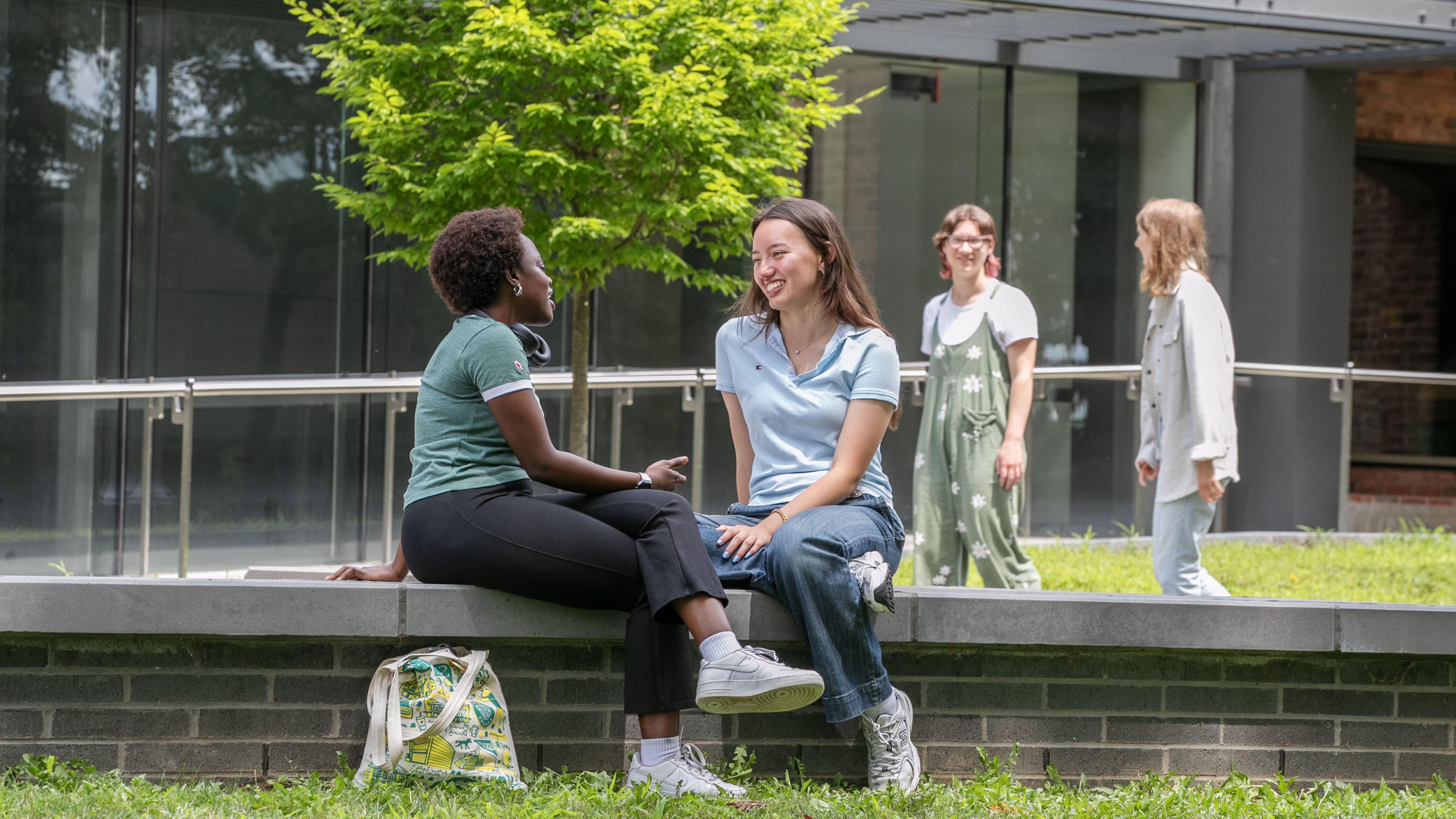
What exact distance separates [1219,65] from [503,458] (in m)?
9.37

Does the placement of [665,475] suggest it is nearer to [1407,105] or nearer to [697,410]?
[697,410]

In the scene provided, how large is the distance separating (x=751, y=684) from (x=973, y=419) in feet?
8.76

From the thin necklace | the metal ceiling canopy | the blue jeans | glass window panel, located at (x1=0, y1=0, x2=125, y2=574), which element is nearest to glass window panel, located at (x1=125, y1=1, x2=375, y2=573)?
glass window panel, located at (x1=0, y1=0, x2=125, y2=574)

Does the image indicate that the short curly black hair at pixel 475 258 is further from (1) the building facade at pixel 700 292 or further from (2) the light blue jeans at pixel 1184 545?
(1) the building facade at pixel 700 292

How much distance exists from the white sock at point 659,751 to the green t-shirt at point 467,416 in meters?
0.78

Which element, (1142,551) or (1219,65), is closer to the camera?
(1142,551)

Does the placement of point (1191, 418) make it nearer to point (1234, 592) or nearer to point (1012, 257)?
point (1234, 592)

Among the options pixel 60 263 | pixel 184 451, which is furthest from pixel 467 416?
pixel 60 263

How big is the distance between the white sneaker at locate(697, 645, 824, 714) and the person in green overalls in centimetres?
245

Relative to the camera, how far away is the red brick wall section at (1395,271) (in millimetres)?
14828

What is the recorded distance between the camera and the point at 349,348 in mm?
9398

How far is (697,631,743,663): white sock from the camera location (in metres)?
3.59

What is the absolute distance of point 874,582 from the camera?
3.74 meters

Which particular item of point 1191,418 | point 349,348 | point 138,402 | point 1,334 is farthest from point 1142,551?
point 1,334
